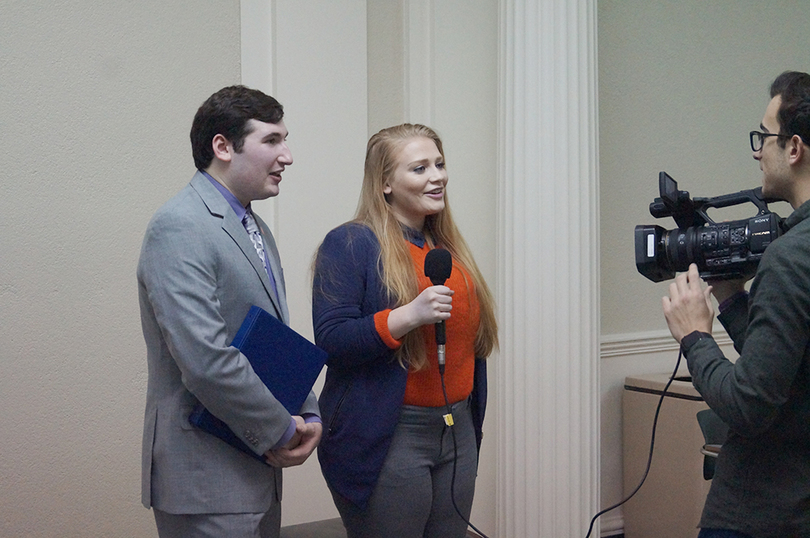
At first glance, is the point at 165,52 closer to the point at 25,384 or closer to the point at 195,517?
the point at 25,384

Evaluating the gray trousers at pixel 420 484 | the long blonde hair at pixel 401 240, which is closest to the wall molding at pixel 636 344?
the long blonde hair at pixel 401 240

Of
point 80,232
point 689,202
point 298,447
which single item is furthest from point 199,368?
point 80,232

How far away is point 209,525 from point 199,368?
31 centimetres

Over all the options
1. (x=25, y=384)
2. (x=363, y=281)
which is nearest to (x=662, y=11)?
(x=363, y=281)

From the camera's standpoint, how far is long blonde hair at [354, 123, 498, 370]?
1.63 metres

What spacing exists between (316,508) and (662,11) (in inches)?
114

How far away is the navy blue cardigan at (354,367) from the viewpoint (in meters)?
1.55

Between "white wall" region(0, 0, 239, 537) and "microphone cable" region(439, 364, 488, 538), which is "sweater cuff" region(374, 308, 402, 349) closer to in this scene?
"microphone cable" region(439, 364, 488, 538)

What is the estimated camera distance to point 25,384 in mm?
2258

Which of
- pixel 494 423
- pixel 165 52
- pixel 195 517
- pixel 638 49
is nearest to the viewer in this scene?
pixel 195 517

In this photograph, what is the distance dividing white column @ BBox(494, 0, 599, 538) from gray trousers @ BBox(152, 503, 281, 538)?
1.52m

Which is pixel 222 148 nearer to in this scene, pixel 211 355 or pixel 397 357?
pixel 211 355

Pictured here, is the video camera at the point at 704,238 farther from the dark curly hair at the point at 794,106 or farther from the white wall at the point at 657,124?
the white wall at the point at 657,124

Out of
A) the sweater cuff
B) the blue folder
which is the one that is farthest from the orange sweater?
the blue folder
